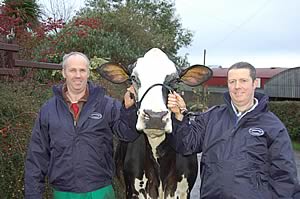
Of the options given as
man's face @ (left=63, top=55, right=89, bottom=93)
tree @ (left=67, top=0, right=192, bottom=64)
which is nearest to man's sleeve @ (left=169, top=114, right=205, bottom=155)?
man's face @ (left=63, top=55, right=89, bottom=93)

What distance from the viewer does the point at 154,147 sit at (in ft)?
15.9

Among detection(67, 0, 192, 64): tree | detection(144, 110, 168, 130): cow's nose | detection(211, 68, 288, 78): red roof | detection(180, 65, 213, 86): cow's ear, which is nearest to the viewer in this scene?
detection(144, 110, 168, 130): cow's nose

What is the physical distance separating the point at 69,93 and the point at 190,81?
1.32 metres

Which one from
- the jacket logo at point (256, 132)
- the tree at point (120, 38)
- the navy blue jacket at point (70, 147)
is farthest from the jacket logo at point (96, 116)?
the tree at point (120, 38)

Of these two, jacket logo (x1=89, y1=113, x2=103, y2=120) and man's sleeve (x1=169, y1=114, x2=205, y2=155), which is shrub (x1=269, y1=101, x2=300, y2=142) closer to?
man's sleeve (x1=169, y1=114, x2=205, y2=155)

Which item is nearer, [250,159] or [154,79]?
[250,159]

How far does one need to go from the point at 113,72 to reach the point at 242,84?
156 centimetres

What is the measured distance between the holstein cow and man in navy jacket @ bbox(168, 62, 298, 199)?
0.60 meters

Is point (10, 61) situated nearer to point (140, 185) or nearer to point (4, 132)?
point (4, 132)

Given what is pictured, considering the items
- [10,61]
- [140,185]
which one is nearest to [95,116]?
[140,185]

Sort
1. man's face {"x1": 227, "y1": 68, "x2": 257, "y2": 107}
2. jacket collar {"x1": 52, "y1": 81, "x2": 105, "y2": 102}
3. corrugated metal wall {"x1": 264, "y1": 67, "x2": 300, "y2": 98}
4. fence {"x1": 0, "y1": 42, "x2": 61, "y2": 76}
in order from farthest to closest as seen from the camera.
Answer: corrugated metal wall {"x1": 264, "y1": 67, "x2": 300, "y2": 98} → fence {"x1": 0, "y1": 42, "x2": 61, "y2": 76} → jacket collar {"x1": 52, "y1": 81, "x2": 105, "y2": 102} → man's face {"x1": 227, "y1": 68, "x2": 257, "y2": 107}

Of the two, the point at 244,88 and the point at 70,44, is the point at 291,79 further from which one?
the point at 244,88

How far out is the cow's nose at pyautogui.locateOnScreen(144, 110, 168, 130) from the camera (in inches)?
155

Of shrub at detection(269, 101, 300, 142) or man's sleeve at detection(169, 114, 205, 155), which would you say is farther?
shrub at detection(269, 101, 300, 142)
